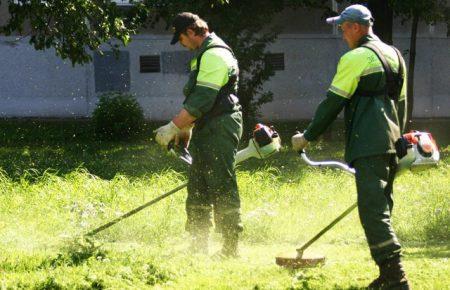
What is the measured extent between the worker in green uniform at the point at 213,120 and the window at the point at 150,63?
1575cm

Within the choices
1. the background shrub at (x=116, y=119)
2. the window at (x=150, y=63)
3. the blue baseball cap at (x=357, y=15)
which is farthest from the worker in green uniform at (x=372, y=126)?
the window at (x=150, y=63)

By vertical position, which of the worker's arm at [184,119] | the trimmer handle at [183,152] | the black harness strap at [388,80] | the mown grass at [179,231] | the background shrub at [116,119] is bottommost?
the background shrub at [116,119]

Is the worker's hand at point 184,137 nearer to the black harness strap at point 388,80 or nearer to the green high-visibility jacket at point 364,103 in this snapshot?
the green high-visibility jacket at point 364,103

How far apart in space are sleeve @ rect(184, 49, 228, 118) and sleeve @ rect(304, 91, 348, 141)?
1159 millimetres

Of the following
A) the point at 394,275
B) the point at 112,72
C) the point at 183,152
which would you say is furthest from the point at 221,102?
the point at 112,72

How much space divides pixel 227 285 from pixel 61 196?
418 centimetres

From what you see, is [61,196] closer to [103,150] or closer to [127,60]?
[103,150]

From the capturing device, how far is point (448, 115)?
25312 mm

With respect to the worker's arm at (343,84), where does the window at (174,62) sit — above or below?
below

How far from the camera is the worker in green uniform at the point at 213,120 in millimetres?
7402

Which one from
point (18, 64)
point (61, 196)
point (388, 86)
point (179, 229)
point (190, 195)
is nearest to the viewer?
point (388, 86)

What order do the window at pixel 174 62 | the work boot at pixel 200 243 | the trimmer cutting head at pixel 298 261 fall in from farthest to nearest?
the window at pixel 174 62
the work boot at pixel 200 243
the trimmer cutting head at pixel 298 261

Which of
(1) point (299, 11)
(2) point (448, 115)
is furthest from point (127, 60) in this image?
(2) point (448, 115)

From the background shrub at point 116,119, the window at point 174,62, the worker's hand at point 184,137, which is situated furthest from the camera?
the window at point 174,62
